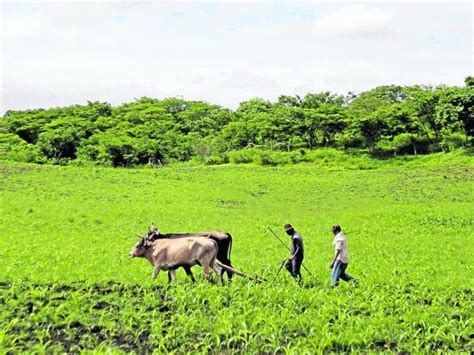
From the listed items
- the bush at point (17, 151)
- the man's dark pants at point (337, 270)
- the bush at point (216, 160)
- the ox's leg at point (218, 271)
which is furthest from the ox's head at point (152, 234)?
the bush at point (17, 151)

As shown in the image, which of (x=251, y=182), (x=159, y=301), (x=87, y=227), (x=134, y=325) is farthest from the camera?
(x=251, y=182)

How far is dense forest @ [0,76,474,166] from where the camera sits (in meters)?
61.1

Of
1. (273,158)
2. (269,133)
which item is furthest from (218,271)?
(269,133)

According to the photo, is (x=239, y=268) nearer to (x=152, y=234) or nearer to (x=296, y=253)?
(x=296, y=253)

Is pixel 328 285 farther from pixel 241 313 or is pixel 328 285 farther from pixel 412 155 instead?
pixel 412 155

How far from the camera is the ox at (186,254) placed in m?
13.9

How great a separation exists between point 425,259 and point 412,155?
4172cm

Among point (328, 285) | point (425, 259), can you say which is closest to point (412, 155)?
point (425, 259)

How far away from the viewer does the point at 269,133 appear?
7031 centimetres

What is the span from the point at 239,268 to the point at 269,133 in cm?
5371

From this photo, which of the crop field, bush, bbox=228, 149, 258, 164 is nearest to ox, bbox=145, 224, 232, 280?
the crop field

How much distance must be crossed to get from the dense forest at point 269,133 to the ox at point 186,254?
44016mm

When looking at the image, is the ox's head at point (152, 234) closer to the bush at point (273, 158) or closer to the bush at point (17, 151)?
the bush at point (273, 158)

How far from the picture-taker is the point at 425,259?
65.7ft
